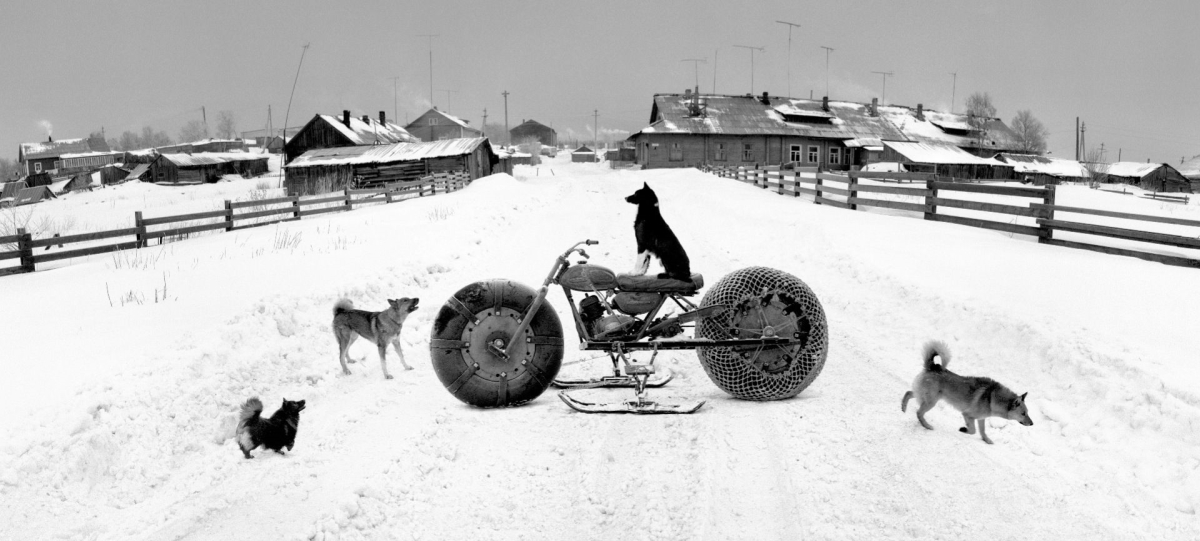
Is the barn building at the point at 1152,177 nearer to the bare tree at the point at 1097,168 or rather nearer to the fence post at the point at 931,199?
the bare tree at the point at 1097,168

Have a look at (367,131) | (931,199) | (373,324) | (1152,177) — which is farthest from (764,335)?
(1152,177)

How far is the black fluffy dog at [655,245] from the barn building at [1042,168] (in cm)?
6026

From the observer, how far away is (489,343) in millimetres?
5211

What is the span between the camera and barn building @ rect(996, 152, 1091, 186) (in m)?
59.0

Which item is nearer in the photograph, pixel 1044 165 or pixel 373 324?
pixel 373 324

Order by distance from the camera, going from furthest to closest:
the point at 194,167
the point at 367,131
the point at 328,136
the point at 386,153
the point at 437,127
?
the point at 437,127 → the point at 194,167 → the point at 367,131 → the point at 328,136 → the point at 386,153

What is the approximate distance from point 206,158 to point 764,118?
5424 centimetres

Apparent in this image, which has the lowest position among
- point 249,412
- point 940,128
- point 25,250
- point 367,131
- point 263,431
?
point 263,431

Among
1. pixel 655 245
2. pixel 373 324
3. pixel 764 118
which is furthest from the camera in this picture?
pixel 764 118

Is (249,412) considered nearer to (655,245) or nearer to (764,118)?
(655,245)

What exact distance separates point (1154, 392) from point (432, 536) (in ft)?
16.3

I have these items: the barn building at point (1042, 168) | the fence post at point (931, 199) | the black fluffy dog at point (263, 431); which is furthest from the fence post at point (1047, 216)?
the barn building at point (1042, 168)

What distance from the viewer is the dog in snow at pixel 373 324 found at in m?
6.39

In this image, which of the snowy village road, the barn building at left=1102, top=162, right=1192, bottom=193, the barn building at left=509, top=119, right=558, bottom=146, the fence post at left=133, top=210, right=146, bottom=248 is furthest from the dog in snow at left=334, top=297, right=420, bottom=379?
the barn building at left=509, top=119, right=558, bottom=146
